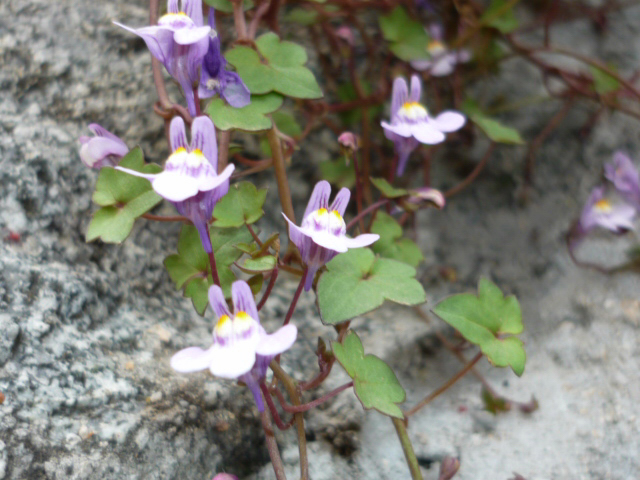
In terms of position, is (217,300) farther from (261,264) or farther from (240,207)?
(240,207)

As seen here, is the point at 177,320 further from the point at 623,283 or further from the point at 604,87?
the point at 604,87

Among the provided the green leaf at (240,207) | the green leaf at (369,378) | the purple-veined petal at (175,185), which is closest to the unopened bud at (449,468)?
the green leaf at (369,378)

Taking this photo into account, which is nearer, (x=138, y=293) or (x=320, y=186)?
(x=320, y=186)

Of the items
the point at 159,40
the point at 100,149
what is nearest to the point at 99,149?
the point at 100,149

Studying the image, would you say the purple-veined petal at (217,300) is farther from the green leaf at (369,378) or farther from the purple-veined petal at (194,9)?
the purple-veined petal at (194,9)

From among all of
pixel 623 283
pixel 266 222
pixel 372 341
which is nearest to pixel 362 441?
pixel 372 341

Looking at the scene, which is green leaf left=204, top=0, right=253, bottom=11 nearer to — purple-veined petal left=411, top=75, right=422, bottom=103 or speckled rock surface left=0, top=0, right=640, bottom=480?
speckled rock surface left=0, top=0, right=640, bottom=480
